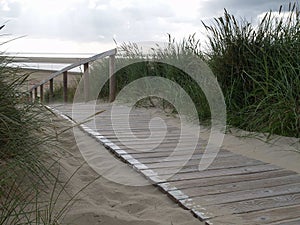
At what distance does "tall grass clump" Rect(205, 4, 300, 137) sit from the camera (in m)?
3.52

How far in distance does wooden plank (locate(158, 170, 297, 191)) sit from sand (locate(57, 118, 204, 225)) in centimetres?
12

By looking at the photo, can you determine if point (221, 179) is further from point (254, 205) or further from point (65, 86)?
point (65, 86)

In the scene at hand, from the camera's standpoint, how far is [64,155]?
2.95 meters

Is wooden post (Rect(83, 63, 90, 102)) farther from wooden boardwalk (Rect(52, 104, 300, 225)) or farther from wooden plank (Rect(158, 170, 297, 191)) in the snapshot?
wooden plank (Rect(158, 170, 297, 191))

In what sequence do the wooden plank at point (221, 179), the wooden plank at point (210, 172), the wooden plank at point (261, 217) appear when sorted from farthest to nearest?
the wooden plank at point (210, 172), the wooden plank at point (221, 179), the wooden plank at point (261, 217)

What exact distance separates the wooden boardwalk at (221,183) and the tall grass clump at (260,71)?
615 millimetres

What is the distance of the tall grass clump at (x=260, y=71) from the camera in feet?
11.5

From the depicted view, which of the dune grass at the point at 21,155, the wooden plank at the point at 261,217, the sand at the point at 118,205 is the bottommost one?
the sand at the point at 118,205

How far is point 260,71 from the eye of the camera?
4113 mm

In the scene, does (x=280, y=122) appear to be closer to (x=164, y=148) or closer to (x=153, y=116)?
(x=164, y=148)

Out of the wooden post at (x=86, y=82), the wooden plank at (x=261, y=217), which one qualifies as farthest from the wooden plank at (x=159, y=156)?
the wooden post at (x=86, y=82)

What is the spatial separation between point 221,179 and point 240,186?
161mm

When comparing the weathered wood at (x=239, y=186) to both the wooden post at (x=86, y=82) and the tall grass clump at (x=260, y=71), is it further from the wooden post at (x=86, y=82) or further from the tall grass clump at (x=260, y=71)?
the wooden post at (x=86, y=82)

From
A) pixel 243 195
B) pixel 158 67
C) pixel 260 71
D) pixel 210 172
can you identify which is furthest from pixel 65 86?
pixel 243 195
